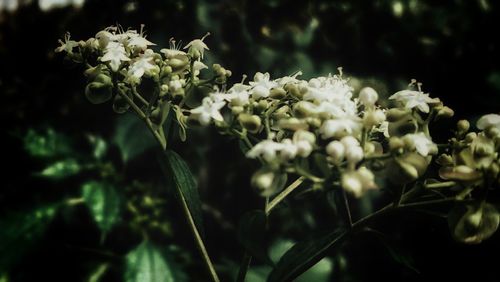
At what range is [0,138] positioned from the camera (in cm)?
117

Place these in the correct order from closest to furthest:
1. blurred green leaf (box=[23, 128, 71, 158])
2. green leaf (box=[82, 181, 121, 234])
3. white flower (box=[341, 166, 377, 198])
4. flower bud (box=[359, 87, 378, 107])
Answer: white flower (box=[341, 166, 377, 198])
flower bud (box=[359, 87, 378, 107])
green leaf (box=[82, 181, 121, 234])
blurred green leaf (box=[23, 128, 71, 158])

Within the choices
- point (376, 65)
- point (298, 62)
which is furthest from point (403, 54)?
point (298, 62)

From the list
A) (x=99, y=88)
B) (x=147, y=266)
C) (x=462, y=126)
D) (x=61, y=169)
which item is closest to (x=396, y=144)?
(x=462, y=126)

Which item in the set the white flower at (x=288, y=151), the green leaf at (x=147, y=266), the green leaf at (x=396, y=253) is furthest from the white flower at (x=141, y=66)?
the green leaf at (x=147, y=266)

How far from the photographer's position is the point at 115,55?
26.0 inches

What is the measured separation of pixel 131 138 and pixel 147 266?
25 cm

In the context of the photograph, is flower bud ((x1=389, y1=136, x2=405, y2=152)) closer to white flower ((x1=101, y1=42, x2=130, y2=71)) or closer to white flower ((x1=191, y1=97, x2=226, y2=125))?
white flower ((x1=191, y1=97, x2=226, y2=125))

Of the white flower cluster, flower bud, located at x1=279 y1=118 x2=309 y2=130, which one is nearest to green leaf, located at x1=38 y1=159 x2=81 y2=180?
the white flower cluster

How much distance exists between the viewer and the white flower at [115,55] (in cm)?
65

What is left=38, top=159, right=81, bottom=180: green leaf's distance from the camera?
3.47ft

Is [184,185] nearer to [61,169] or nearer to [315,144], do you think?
[315,144]

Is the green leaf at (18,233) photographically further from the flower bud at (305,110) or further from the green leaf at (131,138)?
the flower bud at (305,110)

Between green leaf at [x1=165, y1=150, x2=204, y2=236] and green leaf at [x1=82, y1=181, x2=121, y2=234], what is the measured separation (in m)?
0.39

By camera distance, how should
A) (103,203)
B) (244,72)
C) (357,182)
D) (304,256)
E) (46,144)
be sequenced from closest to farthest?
(357,182)
(304,256)
(103,203)
(46,144)
(244,72)
